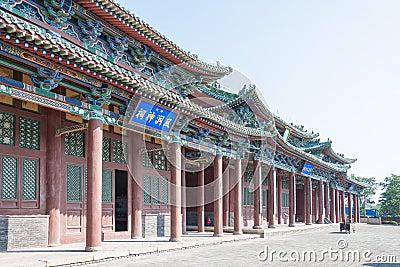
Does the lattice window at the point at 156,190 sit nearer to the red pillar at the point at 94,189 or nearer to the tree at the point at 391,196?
the red pillar at the point at 94,189

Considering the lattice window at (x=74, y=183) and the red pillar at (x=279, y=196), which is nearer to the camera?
the lattice window at (x=74, y=183)

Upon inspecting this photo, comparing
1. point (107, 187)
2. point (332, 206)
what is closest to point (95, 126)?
point (107, 187)

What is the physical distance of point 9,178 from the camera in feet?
36.9

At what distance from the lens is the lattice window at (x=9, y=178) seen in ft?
36.4

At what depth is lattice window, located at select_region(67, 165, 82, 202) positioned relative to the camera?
42.9 ft

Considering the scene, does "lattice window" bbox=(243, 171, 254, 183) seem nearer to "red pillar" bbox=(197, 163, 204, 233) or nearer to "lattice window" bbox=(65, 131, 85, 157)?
"red pillar" bbox=(197, 163, 204, 233)

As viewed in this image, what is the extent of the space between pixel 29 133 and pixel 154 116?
3.46 meters

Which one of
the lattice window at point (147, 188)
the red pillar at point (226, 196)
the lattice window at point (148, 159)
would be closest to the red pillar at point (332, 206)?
the red pillar at point (226, 196)

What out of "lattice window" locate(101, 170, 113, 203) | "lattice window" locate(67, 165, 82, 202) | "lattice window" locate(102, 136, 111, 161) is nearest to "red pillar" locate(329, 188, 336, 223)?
"lattice window" locate(101, 170, 113, 203)

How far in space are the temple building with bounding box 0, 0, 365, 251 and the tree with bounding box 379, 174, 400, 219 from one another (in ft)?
166

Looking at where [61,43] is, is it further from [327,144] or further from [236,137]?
[327,144]

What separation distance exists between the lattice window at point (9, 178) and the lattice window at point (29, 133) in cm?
51

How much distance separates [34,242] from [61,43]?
5.31 metres

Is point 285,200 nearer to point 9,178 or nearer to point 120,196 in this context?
point 120,196
